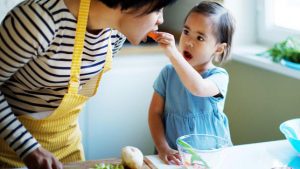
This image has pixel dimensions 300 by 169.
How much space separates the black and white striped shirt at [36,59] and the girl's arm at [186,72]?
179 millimetres

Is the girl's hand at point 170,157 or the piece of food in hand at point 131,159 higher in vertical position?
the piece of food in hand at point 131,159

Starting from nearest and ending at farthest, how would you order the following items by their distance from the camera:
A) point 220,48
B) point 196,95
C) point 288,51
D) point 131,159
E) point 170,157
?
point 131,159
point 170,157
point 196,95
point 220,48
point 288,51

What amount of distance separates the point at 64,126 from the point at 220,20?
529mm

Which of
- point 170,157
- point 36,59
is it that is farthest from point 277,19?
point 36,59

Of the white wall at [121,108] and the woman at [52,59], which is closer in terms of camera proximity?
the woman at [52,59]

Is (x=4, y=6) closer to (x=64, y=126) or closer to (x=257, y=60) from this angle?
(x=64, y=126)

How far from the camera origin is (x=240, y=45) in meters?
1.94

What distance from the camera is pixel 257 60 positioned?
1.68 metres

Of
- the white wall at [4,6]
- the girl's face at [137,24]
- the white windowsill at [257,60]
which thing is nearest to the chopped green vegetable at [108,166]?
the girl's face at [137,24]

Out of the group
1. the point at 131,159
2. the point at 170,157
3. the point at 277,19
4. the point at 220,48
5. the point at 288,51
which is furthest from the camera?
the point at 277,19

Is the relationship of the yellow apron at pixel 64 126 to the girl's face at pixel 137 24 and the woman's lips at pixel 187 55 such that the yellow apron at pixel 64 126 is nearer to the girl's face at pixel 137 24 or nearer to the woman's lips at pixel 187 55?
the girl's face at pixel 137 24

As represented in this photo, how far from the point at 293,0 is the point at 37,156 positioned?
128 cm

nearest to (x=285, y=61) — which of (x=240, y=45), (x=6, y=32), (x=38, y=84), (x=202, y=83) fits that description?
(x=240, y=45)

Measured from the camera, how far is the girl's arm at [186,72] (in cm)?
114
